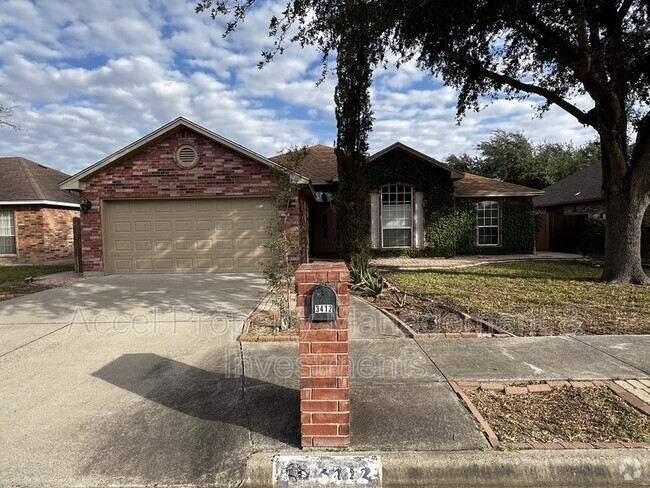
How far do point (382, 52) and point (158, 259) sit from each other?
8.83 metres

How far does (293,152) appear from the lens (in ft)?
22.6

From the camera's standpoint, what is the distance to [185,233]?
11.8 metres

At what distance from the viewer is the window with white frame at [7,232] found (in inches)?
678

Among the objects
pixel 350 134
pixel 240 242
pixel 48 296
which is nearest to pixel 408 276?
pixel 350 134

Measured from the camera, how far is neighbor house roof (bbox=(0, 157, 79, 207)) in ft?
55.6

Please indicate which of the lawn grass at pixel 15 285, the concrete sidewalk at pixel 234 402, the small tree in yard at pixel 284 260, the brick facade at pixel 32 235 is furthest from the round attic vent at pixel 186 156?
the brick facade at pixel 32 235

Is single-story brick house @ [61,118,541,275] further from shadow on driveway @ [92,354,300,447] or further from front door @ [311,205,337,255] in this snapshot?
shadow on driveway @ [92,354,300,447]

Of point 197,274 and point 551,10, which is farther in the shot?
point 197,274

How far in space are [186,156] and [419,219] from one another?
907cm

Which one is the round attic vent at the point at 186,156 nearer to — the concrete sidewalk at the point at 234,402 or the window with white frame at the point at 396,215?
the concrete sidewalk at the point at 234,402

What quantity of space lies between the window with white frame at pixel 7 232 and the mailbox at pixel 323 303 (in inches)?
778

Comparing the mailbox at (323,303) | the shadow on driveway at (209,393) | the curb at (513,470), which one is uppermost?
the mailbox at (323,303)

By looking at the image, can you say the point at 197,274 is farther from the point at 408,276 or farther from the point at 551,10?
the point at 551,10

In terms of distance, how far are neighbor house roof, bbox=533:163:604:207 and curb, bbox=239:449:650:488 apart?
19.3 m
